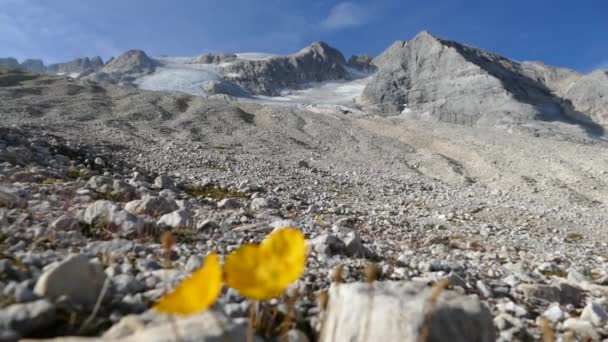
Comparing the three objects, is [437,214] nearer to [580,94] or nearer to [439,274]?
[439,274]

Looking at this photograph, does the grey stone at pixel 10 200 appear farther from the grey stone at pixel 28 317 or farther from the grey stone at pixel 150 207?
the grey stone at pixel 28 317

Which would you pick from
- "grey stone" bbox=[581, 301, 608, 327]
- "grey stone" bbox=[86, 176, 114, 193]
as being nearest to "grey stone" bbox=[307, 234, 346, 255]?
"grey stone" bbox=[581, 301, 608, 327]

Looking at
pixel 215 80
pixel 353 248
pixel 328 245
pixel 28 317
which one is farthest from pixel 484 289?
pixel 215 80

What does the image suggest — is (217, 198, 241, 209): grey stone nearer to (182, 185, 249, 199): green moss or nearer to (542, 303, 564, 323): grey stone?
(182, 185, 249, 199): green moss

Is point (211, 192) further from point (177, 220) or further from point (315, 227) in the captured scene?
point (177, 220)

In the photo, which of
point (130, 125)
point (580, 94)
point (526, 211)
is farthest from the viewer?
point (580, 94)

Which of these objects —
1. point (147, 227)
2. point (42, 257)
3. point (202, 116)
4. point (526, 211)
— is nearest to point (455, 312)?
point (42, 257)

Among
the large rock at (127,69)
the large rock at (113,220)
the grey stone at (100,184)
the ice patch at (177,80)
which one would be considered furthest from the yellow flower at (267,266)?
the large rock at (127,69)
